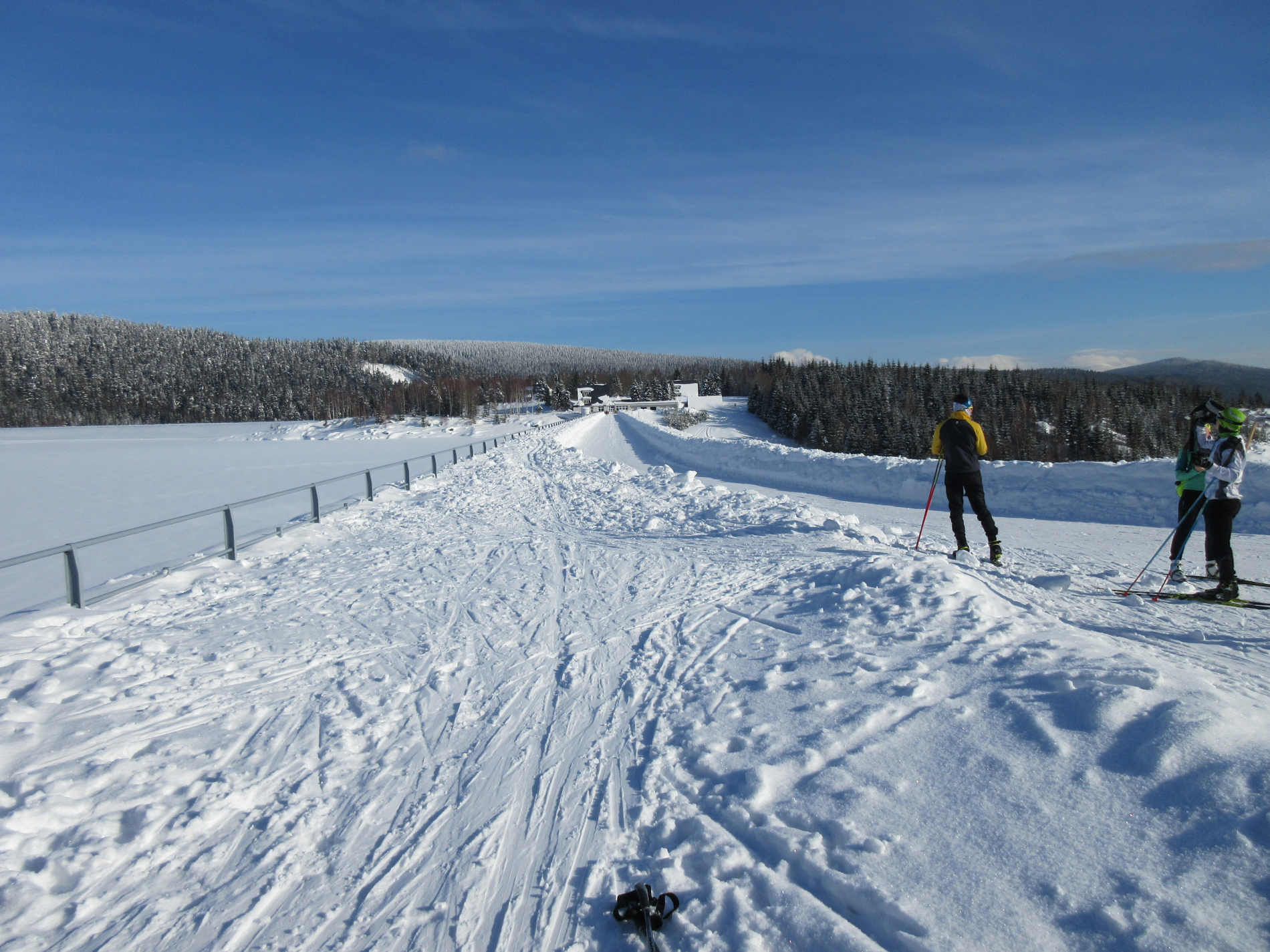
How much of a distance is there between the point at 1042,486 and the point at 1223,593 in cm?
639

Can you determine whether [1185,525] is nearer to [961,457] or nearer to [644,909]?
[961,457]

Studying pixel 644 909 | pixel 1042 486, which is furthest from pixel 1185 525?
pixel 644 909

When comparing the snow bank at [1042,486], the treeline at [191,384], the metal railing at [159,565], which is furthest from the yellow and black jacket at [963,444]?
the treeline at [191,384]

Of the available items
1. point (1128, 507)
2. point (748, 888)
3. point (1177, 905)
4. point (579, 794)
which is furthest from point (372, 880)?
point (1128, 507)

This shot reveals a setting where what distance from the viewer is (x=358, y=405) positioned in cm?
12100

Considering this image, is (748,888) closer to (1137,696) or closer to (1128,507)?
(1137,696)

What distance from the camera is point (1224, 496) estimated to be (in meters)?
6.27

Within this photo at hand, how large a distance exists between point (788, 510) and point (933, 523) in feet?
8.68

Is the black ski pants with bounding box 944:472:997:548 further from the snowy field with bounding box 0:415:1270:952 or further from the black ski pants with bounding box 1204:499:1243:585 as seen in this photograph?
the black ski pants with bounding box 1204:499:1243:585

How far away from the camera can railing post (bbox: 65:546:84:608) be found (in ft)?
23.1

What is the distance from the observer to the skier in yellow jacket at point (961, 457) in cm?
793

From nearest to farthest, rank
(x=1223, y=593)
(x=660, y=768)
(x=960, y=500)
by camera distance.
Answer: (x=660, y=768) < (x=1223, y=593) < (x=960, y=500)

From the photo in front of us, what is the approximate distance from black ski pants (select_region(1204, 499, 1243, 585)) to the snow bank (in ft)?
13.9

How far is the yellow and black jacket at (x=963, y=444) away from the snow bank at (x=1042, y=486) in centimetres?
453
